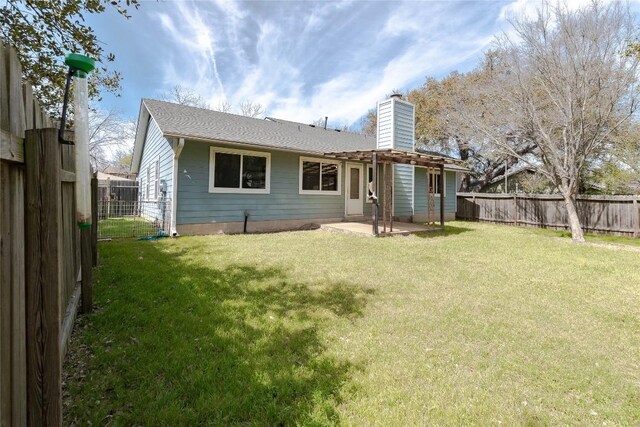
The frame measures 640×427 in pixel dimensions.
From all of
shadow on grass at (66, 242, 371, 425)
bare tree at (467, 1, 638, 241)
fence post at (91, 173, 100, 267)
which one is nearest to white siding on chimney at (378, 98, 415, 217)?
bare tree at (467, 1, 638, 241)

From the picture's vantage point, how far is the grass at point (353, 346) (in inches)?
77.9

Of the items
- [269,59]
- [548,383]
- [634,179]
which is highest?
[269,59]

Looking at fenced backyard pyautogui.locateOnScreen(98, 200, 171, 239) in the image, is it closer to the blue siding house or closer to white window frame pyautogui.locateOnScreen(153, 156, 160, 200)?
the blue siding house

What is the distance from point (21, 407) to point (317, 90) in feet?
66.7

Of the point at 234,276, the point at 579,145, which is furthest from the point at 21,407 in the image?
the point at 579,145

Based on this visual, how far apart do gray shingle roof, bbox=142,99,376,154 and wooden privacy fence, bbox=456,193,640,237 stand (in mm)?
7333

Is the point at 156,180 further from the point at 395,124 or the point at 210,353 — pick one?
the point at 210,353

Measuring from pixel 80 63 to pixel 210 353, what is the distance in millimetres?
2231

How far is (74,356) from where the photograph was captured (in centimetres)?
250

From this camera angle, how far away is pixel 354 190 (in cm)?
1214

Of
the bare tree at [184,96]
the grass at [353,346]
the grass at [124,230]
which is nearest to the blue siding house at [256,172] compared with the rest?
the grass at [124,230]

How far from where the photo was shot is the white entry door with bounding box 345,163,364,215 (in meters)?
11.9

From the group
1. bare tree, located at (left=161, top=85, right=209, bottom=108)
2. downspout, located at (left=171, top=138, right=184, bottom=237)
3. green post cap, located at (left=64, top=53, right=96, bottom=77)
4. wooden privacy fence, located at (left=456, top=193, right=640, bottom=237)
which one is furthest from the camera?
bare tree, located at (left=161, top=85, right=209, bottom=108)

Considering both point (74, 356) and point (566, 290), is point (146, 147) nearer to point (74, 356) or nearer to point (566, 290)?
point (74, 356)
